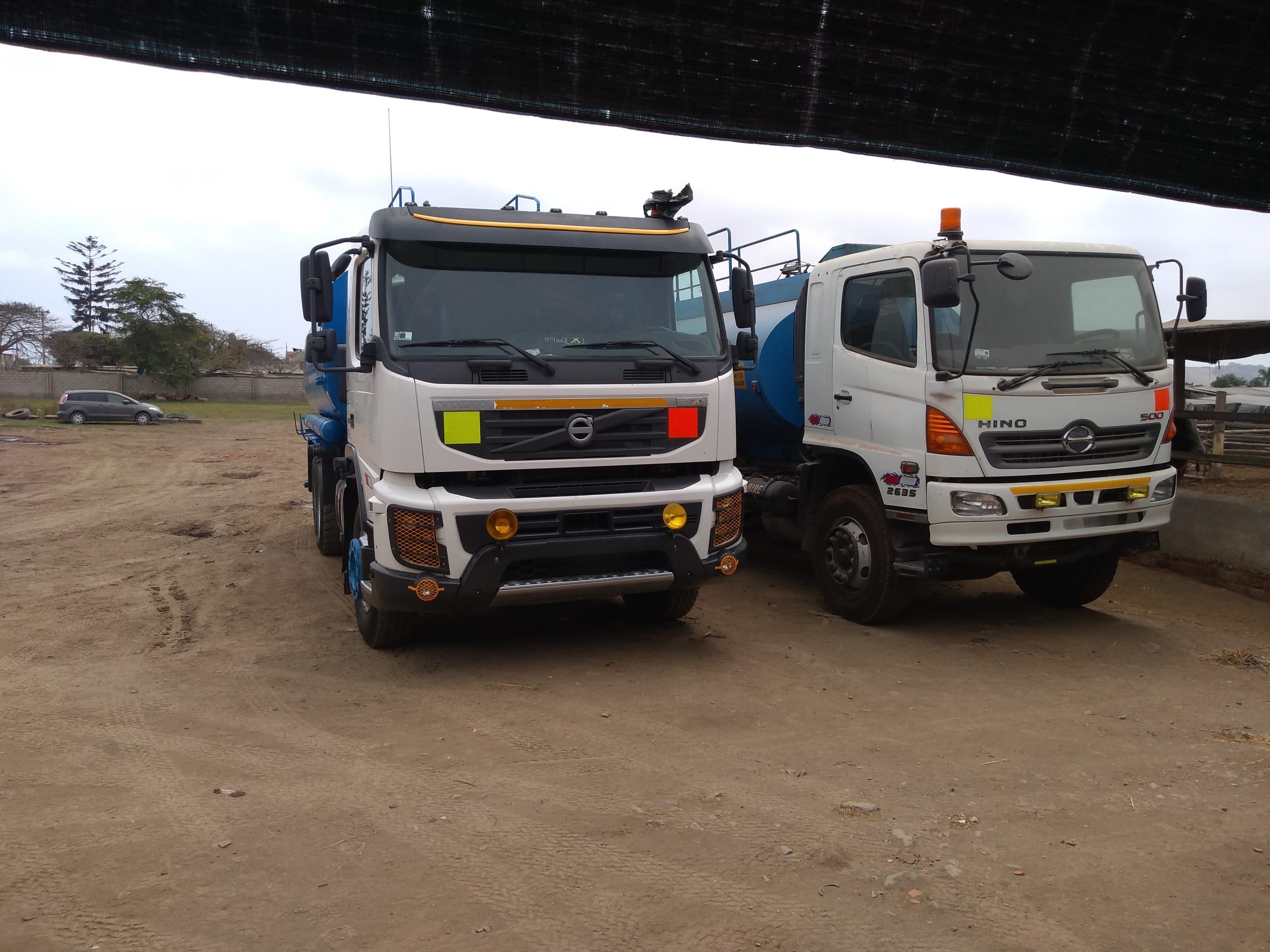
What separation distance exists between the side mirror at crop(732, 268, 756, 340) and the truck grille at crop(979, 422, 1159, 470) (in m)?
1.75

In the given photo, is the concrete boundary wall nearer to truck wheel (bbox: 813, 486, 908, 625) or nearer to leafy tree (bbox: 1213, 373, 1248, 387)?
leafy tree (bbox: 1213, 373, 1248, 387)

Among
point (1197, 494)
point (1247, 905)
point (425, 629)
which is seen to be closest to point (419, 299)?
point (425, 629)

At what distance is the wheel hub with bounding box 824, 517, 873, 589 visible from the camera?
23.3 feet

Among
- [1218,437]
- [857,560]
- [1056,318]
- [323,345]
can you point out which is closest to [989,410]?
[1056,318]

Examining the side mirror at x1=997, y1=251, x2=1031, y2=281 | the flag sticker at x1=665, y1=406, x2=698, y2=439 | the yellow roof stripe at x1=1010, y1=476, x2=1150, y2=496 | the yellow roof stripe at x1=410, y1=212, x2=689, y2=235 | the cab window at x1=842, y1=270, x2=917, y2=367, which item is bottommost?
the yellow roof stripe at x1=1010, y1=476, x2=1150, y2=496

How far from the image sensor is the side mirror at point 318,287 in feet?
19.4

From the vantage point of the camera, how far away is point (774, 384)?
8203mm

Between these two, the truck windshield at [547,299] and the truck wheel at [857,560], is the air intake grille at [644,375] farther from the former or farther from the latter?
the truck wheel at [857,560]

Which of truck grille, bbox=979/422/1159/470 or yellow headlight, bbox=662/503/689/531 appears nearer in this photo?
yellow headlight, bbox=662/503/689/531

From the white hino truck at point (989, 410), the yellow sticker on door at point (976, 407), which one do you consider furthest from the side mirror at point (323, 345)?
the yellow sticker on door at point (976, 407)

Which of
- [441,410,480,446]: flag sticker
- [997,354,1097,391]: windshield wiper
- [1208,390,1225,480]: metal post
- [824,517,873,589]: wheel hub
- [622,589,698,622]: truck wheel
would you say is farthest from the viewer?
[1208,390,1225,480]: metal post

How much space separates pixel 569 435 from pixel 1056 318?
11.3 ft

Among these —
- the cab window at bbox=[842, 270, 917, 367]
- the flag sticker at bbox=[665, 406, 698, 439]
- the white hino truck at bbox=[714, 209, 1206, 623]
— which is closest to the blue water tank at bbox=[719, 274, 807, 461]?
the white hino truck at bbox=[714, 209, 1206, 623]

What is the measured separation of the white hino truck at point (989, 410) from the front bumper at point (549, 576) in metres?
1.42
